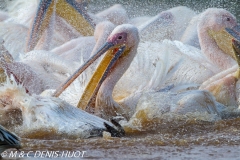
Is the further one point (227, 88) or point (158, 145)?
point (227, 88)

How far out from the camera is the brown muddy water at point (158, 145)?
175 inches

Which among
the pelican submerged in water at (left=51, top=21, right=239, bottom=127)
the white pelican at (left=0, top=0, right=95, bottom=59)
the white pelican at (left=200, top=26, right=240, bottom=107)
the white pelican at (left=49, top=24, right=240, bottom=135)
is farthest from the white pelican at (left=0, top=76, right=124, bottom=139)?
the white pelican at (left=0, top=0, right=95, bottom=59)

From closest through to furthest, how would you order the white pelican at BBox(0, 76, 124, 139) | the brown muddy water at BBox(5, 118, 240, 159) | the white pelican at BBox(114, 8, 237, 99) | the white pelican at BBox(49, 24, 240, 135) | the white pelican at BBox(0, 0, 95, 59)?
1. the brown muddy water at BBox(5, 118, 240, 159)
2. the white pelican at BBox(0, 76, 124, 139)
3. the white pelican at BBox(49, 24, 240, 135)
4. the white pelican at BBox(114, 8, 237, 99)
5. the white pelican at BBox(0, 0, 95, 59)

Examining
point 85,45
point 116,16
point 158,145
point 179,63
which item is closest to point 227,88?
point 179,63

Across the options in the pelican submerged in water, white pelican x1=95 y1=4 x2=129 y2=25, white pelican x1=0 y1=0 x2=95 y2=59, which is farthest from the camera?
white pelican x1=95 y1=4 x2=129 y2=25

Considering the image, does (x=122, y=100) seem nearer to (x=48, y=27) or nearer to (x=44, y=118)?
(x=44, y=118)

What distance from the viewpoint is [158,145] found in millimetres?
4770

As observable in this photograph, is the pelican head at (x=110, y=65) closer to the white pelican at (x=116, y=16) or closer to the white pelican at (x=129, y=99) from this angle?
the white pelican at (x=129, y=99)

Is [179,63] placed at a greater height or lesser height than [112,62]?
lesser

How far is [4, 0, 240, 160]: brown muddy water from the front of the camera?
4457 mm

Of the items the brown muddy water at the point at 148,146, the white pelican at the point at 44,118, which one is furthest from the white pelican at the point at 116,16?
the brown muddy water at the point at 148,146

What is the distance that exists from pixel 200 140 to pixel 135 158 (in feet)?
2.37

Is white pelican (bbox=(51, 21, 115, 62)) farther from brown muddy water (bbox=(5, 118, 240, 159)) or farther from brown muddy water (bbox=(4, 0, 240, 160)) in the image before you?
brown muddy water (bbox=(5, 118, 240, 159))

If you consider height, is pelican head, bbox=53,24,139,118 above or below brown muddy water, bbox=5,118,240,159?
above
